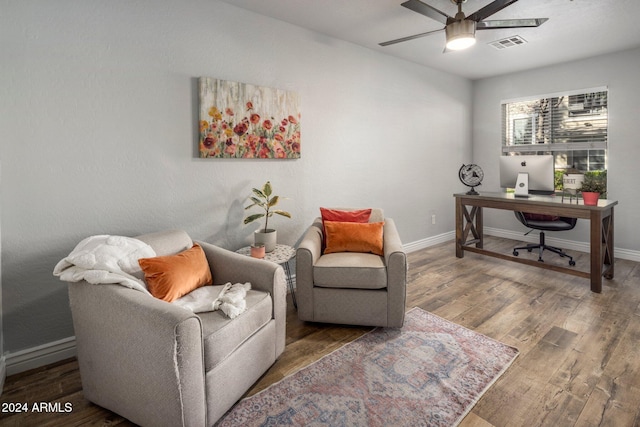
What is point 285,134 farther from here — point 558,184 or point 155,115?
point 558,184

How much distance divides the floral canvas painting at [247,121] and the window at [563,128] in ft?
11.8

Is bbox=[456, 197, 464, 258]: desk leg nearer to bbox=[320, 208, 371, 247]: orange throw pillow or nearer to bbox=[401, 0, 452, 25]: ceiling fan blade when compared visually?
bbox=[320, 208, 371, 247]: orange throw pillow

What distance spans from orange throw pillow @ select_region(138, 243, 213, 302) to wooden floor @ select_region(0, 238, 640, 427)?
0.62 meters

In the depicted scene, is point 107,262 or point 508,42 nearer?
point 107,262

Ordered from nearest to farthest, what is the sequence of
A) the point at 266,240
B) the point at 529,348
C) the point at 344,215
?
the point at 529,348, the point at 266,240, the point at 344,215

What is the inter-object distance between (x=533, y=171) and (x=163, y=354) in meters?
3.86

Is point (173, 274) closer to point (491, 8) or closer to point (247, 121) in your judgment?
point (247, 121)

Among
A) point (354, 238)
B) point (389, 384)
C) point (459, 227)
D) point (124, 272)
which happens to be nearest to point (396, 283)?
point (354, 238)

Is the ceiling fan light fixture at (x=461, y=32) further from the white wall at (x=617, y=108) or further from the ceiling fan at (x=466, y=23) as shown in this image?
the white wall at (x=617, y=108)

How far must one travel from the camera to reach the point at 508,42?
366 cm

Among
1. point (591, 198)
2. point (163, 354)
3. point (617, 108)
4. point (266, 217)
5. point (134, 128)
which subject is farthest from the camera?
point (617, 108)

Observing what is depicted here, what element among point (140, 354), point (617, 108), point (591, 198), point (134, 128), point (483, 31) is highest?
point (483, 31)

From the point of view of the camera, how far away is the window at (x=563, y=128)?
14.3 ft

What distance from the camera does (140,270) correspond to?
194 centimetres
